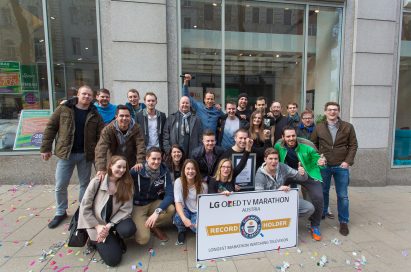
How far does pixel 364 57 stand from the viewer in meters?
6.12

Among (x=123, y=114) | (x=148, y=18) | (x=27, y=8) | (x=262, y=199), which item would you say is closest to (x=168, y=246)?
(x=262, y=199)

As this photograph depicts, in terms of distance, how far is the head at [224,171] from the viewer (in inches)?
134

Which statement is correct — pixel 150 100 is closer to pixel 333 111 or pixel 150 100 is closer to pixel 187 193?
pixel 187 193

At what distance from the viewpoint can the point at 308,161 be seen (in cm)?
378

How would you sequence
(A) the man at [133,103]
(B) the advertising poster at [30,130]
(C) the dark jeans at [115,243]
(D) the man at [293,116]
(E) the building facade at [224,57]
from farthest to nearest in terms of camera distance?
(B) the advertising poster at [30,130], (E) the building facade at [224,57], (D) the man at [293,116], (A) the man at [133,103], (C) the dark jeans at [115,243]

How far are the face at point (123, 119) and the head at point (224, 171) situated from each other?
1351mm

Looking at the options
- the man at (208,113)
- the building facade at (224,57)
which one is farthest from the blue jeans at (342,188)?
the building facade at (224,57)

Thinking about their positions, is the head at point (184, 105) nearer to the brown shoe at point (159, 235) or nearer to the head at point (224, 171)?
the head at point (224, 171)

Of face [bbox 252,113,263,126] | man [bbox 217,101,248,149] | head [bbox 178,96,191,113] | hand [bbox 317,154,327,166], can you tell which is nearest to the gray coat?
hand [bbox 317,154,327,166]

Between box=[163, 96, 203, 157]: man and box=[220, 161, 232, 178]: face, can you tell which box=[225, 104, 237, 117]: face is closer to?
box=[163, 96, 203, 157]: man

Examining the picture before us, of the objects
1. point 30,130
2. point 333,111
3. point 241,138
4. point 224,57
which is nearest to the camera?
point 241,138

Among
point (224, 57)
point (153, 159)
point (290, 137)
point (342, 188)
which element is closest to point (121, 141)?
point (153, 159)

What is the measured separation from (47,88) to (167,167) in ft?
12.2

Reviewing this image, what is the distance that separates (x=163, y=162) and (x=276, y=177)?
1.57 meters
